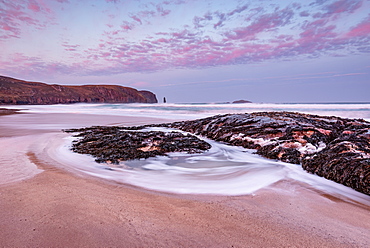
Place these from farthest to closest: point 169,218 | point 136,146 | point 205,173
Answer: point 136,146 → point 205,173 → point 169,218

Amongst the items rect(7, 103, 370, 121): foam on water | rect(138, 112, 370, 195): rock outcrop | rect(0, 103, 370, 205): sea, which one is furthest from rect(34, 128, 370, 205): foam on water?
rect(7, 103, 370, 121): foam on water

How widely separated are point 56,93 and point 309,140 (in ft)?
307

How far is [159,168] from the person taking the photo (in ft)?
11.1

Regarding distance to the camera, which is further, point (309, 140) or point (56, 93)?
point (56, 93)

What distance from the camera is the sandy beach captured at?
1521mm

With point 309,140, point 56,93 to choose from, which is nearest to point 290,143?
point 309,140

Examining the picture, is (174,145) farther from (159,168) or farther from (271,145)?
(271,145)

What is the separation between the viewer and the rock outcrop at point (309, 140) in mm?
2783

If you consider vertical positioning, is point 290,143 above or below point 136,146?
above

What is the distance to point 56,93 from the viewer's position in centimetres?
8162

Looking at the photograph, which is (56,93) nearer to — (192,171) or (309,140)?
(192,171)

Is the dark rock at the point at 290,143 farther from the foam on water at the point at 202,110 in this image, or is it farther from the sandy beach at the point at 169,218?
the foam on water at the point at 202,110

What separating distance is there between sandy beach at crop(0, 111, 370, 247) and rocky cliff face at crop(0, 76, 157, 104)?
73.3m

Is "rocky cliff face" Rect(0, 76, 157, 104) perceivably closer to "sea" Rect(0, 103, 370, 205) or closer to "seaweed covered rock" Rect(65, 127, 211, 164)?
"seaweed covered rock" Rect(65, 127, 211, 164)
